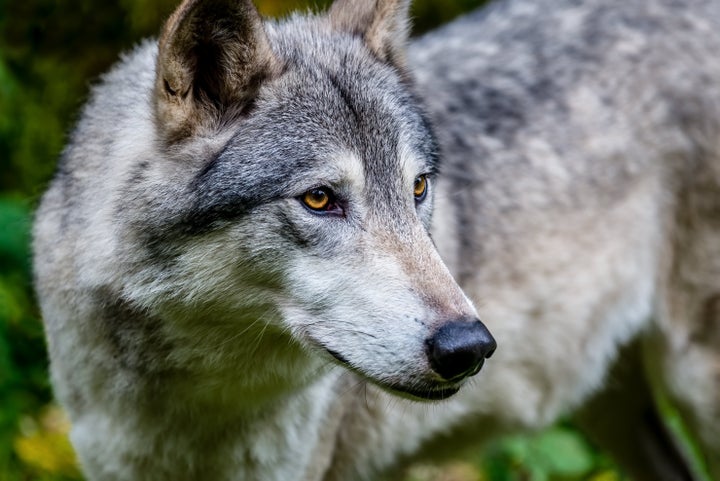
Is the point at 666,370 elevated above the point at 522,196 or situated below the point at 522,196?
below

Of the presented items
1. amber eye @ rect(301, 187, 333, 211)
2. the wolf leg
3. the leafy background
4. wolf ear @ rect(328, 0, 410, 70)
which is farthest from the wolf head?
the wolf leg

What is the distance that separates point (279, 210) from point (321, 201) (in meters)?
0.13

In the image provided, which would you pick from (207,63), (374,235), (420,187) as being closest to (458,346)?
(374,235)

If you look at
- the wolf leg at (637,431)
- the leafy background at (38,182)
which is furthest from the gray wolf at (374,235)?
the leafy background at (38,182)

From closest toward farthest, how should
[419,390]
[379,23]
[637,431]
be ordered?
1. [419,390]
2. [379,23]
3. [637,431]

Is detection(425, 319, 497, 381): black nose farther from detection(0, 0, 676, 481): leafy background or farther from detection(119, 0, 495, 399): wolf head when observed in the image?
detection(0, 0, 676, 481): leafy background

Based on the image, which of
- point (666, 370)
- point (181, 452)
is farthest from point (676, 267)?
point (181, 452)

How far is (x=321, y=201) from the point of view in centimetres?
295

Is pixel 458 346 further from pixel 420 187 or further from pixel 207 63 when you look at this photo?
pixel 207 63

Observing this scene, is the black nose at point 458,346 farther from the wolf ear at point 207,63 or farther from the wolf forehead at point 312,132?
the wolf ear at point 207,63

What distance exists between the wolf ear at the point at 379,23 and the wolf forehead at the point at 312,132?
0.16 metres

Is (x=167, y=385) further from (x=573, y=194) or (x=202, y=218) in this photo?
(x=573, y=194)

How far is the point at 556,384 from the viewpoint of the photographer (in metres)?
4.74

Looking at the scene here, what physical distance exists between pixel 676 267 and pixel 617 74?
94cm
